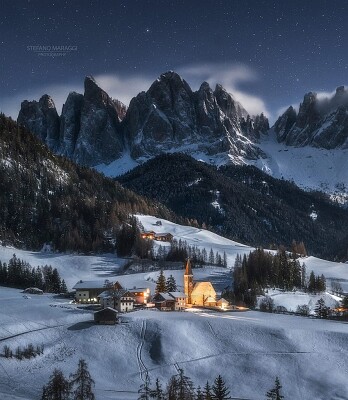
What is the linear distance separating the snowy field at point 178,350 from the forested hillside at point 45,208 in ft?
218

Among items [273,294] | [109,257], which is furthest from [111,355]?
[109,257]

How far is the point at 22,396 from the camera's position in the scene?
58875 mm

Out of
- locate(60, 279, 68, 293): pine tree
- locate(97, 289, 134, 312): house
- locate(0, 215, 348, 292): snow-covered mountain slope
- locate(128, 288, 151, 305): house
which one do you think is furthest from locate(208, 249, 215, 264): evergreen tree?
locate(97, 289, 134, 312): house

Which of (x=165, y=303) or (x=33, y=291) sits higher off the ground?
(x=33, y=291)

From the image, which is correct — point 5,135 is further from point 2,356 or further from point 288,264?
point 2,356

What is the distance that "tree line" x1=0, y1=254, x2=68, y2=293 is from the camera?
394 ft

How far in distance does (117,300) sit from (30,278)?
32.3 meters

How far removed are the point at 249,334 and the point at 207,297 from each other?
30.3 metres

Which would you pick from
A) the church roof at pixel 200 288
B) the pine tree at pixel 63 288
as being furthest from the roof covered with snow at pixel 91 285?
the church roof at pixel 200 288

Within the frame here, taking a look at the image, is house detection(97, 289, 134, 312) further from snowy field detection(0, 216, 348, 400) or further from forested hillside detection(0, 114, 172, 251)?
forested hillside detection(0, 114, 172, 251)

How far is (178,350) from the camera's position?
75875mm

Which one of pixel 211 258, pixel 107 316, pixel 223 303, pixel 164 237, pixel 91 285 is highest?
pixel 164 237

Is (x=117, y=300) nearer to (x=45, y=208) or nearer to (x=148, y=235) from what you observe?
(x=148, y=235)

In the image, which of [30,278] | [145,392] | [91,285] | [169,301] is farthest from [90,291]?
[145,392]
